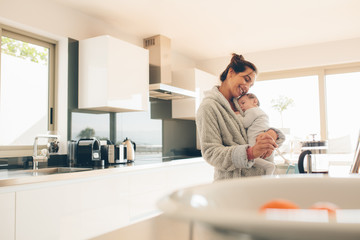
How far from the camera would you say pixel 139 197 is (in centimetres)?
274

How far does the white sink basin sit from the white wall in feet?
14.7

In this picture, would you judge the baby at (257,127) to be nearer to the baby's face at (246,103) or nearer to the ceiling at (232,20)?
the baby's face at (246,103)

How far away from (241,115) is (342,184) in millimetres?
1409

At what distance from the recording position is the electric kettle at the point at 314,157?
4.98ft

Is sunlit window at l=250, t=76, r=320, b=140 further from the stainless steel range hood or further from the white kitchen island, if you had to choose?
the white kitchen island

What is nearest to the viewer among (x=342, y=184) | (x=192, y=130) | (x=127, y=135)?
(x=342, y=184)

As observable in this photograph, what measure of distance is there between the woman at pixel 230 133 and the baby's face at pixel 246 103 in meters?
0.16

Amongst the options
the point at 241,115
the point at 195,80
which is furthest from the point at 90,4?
the point at 241,115

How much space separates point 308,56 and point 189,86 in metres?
1.72

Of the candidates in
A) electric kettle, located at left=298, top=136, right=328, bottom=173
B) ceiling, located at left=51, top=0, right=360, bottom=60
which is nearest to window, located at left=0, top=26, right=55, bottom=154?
ceiling, located at left=51, top=0, right=360, bottom=60

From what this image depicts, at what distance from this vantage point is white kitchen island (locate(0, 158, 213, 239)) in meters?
1.80

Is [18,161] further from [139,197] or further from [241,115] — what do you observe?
[241,115]

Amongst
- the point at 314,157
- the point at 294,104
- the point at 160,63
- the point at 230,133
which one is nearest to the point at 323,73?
the point at 294,104

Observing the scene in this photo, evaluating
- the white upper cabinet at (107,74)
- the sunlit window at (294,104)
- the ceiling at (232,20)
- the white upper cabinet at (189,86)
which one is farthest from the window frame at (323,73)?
the white upper cabinet at (107,74)
